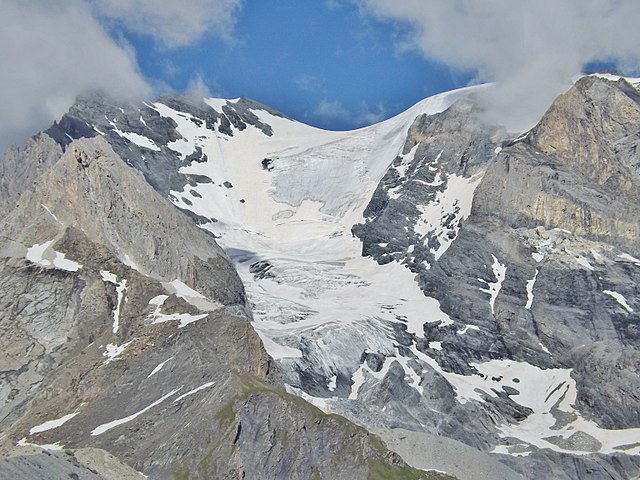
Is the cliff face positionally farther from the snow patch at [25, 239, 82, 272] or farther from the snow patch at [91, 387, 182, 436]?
the snow patch at [91, 387, 182, 436]

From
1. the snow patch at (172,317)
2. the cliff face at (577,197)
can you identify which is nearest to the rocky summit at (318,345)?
the cliff face at (577,197)

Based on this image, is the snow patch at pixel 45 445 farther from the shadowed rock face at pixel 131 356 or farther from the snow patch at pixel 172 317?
the snow patch at pixel 172 317

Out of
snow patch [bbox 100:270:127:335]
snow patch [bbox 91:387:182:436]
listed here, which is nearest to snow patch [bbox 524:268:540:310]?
snow patch [bbox 100:270:127:335]

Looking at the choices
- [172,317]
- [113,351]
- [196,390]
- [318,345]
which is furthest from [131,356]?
[318,345]

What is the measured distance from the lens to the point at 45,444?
3391 inches

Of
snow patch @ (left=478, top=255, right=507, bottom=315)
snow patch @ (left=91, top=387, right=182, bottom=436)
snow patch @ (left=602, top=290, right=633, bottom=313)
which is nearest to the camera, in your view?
Answer: snow patch @ (left=91, top=387, right=182, bottom=436)

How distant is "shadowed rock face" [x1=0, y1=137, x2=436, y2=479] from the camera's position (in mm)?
81938

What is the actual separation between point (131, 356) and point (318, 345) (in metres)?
59.9

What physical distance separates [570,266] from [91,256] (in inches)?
3640

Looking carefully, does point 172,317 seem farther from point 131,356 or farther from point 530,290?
point 530,290

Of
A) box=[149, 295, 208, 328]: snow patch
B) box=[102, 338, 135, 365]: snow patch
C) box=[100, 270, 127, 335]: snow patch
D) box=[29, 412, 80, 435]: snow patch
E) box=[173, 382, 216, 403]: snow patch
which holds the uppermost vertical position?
box=[100, 270, 127, 335]: snow patch

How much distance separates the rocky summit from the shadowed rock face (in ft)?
0.64

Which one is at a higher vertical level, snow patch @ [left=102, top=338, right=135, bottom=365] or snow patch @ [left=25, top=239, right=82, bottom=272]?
snow patch @ [left=25, top=239, right=82, bottom=272]

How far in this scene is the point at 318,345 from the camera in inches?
6127
